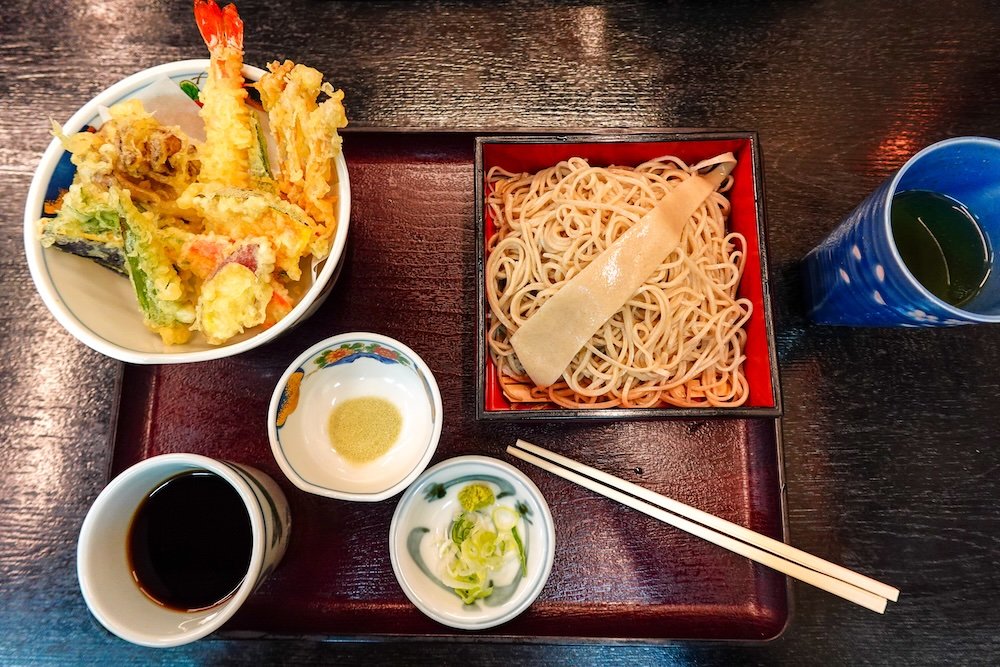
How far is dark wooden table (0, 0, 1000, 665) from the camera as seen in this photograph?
1.39 metres

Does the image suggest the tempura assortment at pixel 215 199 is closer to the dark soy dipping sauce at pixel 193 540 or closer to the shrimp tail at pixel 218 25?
the shrimp tail at pixel 218 25

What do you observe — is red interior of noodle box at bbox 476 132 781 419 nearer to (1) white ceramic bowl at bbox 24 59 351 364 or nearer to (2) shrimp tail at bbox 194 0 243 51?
(1) white ceramic bowl at bbox 24 59 351 364

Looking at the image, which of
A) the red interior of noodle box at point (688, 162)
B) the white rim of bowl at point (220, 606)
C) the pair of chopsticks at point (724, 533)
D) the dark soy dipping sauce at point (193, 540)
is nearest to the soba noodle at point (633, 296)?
the red interior of noodle box at point (688, 162)

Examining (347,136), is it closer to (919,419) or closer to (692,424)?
(692,424)

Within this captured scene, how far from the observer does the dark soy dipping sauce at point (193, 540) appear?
1.26 metres

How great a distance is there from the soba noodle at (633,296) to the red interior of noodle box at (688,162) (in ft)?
0.10

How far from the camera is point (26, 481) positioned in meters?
1.45

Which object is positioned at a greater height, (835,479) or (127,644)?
(835,479)

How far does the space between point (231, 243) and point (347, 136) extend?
0.53m

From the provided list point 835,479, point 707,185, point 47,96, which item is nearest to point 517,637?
point 835,479

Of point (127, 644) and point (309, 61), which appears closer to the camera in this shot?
point (127, 644)

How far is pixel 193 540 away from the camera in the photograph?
131 cm

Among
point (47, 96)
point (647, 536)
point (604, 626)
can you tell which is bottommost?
point (604, 626)

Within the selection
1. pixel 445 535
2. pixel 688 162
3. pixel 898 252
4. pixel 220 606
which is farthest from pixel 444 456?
pixel 898 252
